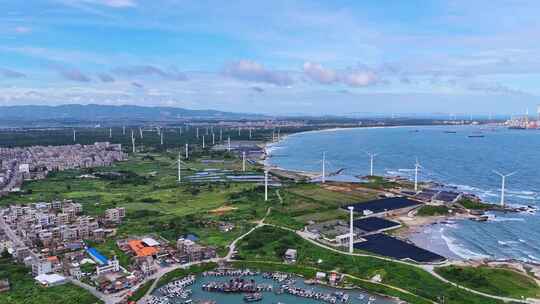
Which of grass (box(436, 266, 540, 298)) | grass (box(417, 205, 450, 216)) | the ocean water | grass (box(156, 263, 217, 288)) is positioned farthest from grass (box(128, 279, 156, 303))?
grass (box(417, 205, 450, 216))

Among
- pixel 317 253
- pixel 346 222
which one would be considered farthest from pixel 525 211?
pixel 317 253

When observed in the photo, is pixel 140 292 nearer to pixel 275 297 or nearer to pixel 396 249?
pixel 275 297

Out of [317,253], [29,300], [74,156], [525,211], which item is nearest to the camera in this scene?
[29,300]

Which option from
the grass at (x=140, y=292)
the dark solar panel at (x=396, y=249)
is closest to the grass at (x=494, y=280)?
the dark solar panel at (x=396, y=249)

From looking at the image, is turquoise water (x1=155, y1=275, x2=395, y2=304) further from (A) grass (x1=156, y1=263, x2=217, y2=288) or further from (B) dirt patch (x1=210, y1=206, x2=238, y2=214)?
(B) dirt patch (x1=210, y1=206, x2=238, y2=214)

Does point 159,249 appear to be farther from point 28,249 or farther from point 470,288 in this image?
point 470,288

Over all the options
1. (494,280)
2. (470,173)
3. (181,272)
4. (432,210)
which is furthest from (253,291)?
(470,173)

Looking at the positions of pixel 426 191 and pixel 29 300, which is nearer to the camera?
pixel 29 300
